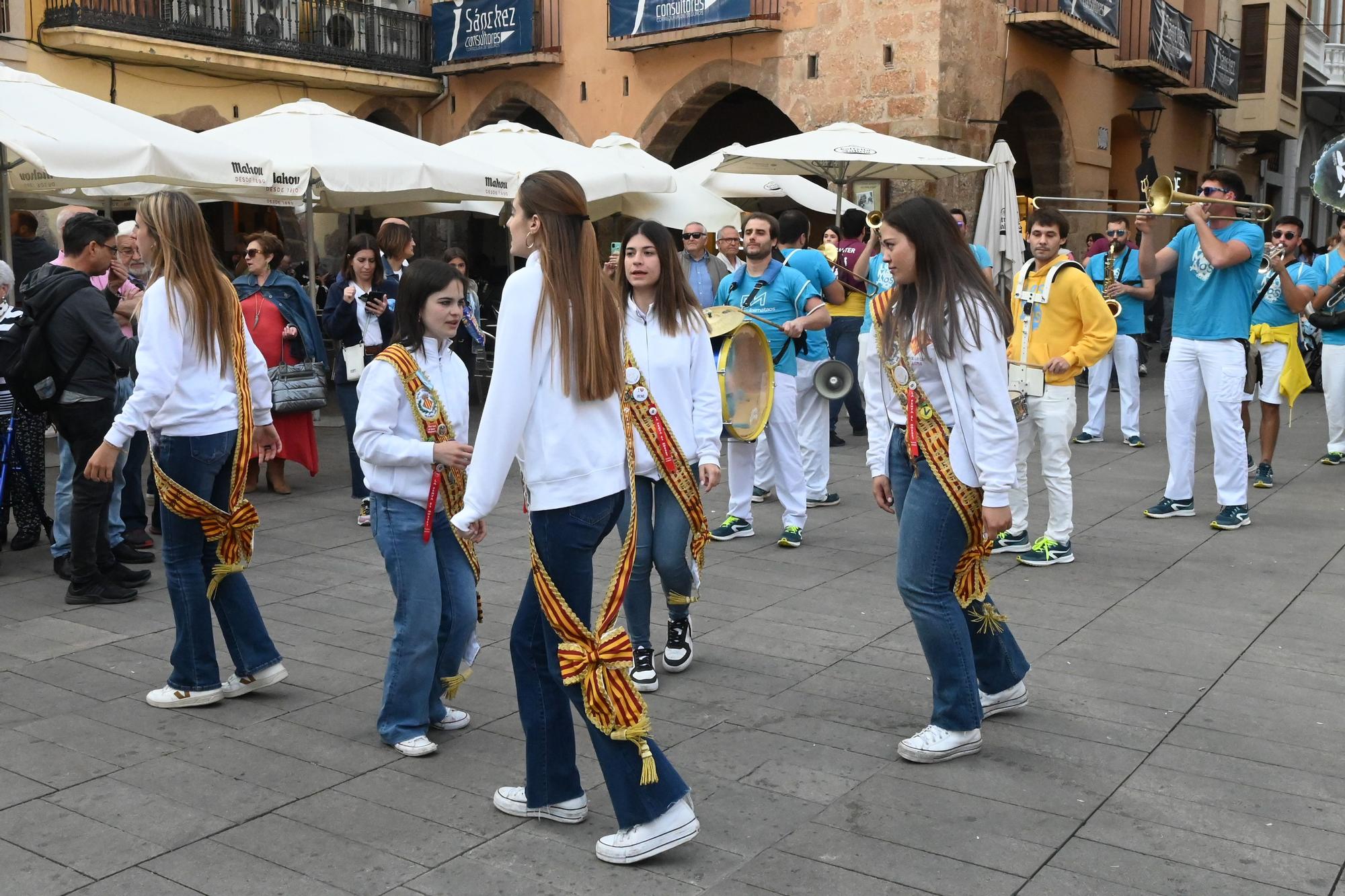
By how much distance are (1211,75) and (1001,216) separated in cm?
1131

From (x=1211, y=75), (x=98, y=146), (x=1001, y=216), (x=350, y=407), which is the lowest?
(x=350, y=407)

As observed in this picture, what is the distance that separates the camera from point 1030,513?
28.5ft

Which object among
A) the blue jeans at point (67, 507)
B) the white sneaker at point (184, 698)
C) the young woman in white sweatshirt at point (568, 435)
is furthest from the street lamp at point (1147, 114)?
the young woman in white sweatshirt at point (568, 435)

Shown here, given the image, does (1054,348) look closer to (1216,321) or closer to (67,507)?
(1216,321)

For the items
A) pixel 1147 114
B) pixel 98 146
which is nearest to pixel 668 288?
pixel 98 146

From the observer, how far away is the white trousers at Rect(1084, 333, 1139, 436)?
38.6 feet

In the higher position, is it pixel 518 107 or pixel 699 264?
pixel 518 107

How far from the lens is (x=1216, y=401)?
7.96 meters

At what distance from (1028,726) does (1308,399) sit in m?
12.7

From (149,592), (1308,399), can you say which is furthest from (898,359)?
(1308,399)

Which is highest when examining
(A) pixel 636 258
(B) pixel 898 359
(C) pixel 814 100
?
(C) pixel 814 100

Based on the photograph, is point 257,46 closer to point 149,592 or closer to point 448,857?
point 149,592

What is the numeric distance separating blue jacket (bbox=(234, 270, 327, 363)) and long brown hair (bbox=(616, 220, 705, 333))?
4.75 meters

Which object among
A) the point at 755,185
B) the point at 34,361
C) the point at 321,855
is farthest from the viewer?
the point at 755,185
